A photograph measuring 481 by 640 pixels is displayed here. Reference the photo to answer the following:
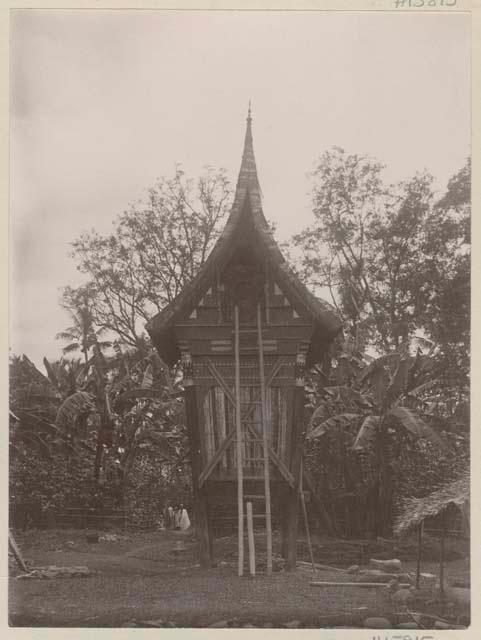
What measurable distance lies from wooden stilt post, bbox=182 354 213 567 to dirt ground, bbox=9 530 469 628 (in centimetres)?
34

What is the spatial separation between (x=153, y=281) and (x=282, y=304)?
1777 cm

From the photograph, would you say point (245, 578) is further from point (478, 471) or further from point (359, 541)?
point (359, 541)

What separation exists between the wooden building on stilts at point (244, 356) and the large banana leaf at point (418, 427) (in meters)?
5.51

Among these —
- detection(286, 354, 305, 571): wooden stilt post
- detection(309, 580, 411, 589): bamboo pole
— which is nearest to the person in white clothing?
detection(286, 354, 305, 571): wooden stilt post

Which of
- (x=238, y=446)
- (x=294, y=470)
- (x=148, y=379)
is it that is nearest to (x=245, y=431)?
(x=238, y=446)

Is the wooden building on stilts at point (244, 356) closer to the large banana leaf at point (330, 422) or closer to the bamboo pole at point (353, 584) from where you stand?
the bamboo pole at point (353, 584)

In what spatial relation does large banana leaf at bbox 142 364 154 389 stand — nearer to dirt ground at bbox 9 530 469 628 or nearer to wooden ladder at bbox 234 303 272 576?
dirt ground at bbox 9 530 469 628

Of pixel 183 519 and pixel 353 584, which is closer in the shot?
pixel 353 584

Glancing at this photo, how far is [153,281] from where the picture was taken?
30.2 meters

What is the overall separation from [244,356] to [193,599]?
392cm

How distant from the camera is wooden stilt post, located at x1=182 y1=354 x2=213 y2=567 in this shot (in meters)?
12.8

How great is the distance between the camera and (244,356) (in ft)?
42.4

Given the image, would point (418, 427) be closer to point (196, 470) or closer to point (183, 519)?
point (196, 470)

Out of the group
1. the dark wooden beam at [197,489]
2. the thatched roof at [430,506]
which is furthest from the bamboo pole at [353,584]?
the dark wooden beam at [197,489]
